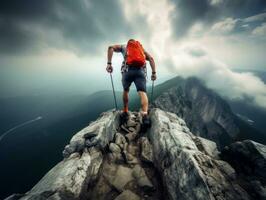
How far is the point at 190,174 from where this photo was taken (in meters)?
4.34

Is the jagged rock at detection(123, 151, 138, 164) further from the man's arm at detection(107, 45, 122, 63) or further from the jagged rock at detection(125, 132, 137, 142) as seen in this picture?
the man's arm at detection(107, 45, 122, 63)

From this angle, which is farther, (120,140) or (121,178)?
(120,140)

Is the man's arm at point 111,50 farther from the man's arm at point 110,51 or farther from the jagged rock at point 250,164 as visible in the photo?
the jagged rock at point 250,164

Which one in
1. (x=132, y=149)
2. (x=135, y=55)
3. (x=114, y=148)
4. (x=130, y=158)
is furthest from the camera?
(x=135, y=55)

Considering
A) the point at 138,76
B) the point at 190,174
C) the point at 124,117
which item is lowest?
the point at 124,117

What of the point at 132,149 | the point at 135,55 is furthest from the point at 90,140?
the point at 135,55

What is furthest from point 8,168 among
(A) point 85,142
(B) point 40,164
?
(A) point 85,142

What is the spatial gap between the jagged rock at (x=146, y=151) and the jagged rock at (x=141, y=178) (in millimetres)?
479

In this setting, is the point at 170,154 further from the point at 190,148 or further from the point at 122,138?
the point at 122,138

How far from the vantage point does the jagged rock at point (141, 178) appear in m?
5.67

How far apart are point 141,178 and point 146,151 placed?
146 centimetres

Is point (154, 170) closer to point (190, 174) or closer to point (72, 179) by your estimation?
point (190, 174)

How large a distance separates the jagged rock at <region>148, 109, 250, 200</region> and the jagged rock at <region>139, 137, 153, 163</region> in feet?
1.65

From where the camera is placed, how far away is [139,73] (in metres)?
8.47
